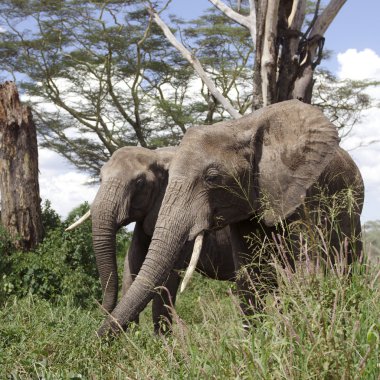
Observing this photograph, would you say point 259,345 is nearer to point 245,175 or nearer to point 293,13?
→ point 245,175

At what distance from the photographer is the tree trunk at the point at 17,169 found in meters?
9.53

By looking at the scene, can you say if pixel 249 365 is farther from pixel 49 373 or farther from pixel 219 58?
pixel 219 58

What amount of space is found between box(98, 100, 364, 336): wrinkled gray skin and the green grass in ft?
1.08

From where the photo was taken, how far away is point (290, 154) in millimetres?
4719

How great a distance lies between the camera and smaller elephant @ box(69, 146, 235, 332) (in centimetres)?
619

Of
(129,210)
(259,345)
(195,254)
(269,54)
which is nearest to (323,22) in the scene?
(269,54)

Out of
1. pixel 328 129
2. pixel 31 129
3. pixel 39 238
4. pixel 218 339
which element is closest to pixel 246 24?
pixel 31 129

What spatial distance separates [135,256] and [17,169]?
12.1 feet

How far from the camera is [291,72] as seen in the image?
9.25 m

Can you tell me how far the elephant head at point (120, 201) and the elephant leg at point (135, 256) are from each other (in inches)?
2.8

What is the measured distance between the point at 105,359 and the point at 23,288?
4503 millimetres

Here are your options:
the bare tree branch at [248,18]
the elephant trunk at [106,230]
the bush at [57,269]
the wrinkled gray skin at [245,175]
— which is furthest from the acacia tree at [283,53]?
the wrinkled gray skin at [245,175]

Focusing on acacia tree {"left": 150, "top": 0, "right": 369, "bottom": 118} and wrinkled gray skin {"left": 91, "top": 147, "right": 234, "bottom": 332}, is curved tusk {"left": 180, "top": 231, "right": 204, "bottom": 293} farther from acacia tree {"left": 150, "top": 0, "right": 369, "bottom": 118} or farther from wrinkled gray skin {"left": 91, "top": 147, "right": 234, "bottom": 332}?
acacia tree {"left": 150, "top": 0, "right": 369, "bottom": 118}

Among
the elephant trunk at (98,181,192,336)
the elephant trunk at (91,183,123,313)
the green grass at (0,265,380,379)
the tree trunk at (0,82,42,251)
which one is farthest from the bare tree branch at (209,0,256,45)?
the green grass at (0,265,380,379)
